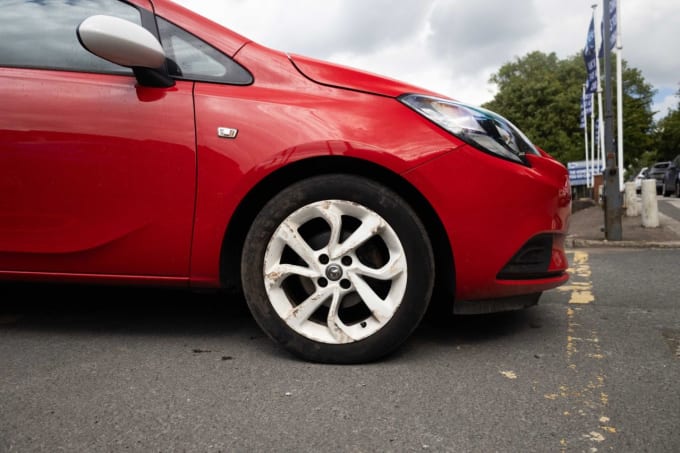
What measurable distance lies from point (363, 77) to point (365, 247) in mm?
692

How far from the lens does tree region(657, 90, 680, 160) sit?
163 feet

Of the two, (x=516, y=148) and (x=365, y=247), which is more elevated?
(x=516, y=148)

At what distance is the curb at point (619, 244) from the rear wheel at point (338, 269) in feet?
16.9

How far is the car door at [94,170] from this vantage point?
232cm

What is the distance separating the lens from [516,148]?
241cm

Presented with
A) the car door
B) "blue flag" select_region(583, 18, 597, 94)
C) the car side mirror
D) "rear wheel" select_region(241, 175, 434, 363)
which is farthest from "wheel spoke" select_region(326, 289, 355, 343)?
"blue flag" select_region(583, 18, 597, 94)

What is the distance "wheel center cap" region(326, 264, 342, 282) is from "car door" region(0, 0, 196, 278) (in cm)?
58

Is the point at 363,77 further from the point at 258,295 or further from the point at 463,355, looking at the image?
the point at 463,355

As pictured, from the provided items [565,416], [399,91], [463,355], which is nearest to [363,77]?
[399,91]

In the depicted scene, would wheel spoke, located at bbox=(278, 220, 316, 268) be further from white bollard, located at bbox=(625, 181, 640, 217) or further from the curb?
white bollard, located at bbox=(625, 181, 640, 217)

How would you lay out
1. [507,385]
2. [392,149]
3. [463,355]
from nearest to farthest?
[507,385]
[392,149]
[463,355]

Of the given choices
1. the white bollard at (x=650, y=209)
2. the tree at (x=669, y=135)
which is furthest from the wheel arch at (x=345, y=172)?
the tree at (x=669, y=135)

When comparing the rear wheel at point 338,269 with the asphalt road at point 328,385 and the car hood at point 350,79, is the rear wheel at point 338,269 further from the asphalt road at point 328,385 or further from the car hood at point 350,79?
the car hood at point 350,79

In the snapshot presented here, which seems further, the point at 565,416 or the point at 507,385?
the point at 507,385
